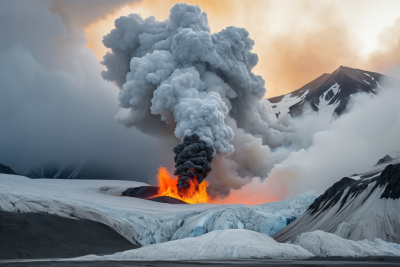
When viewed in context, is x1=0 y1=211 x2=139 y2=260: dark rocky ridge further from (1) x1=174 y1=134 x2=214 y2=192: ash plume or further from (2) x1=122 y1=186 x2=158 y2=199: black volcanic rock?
(2) x1=122 y1=186 x2=158 y2=199: black volcanic rock

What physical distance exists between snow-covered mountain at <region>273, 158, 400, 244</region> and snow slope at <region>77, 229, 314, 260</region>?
9994mm

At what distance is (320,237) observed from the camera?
26016mm

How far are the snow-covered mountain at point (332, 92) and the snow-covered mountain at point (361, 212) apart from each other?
91.6 m

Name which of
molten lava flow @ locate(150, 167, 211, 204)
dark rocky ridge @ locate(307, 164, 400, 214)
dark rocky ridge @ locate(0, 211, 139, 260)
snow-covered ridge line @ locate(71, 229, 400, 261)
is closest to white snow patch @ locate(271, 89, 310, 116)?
molten lava flow @ locate(150, 167, 211, 204)

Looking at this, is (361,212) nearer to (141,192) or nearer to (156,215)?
(156,215)

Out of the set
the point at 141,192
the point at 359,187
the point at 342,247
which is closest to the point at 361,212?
the point at 359,187

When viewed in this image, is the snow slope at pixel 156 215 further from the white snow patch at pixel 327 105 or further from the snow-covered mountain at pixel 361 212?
the white snow patch at pixel 327 105

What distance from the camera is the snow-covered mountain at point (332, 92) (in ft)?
441

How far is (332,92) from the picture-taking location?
145375mm

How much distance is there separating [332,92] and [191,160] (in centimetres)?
A: 10197

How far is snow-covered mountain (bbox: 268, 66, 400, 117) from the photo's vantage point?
441 feet

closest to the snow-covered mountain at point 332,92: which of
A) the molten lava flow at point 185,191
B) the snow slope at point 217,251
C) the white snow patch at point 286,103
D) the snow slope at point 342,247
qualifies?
the white snow patch at point 286,103

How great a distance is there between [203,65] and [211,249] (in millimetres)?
66295

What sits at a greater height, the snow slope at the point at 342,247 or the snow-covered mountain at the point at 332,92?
the snow-covered mountain at the point at 332,92
